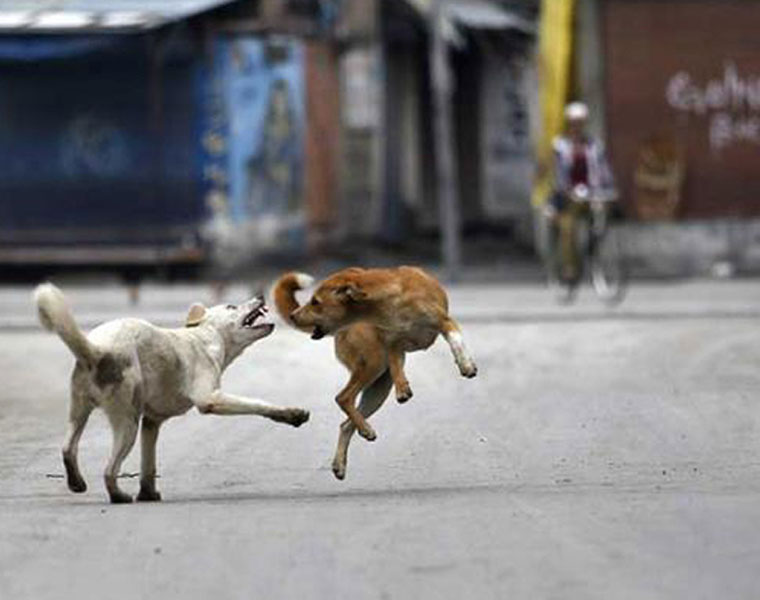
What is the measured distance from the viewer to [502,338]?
17.0 meters

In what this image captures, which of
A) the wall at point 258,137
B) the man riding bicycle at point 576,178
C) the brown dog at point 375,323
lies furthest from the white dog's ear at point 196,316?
the wall at point 258,137

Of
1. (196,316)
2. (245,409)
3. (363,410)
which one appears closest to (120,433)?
(245,409)

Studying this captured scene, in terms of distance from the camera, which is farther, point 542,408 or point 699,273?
point 699,273

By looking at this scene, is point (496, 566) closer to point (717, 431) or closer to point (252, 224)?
point (717, 431)

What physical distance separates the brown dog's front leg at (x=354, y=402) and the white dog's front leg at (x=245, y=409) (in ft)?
2.52

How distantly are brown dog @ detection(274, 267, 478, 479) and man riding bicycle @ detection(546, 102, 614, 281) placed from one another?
11.0m

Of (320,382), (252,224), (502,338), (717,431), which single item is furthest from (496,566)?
(252,224)

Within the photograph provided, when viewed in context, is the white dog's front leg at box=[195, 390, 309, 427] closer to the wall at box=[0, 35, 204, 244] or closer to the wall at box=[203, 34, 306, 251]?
the wall at box=[0, 35, 204, 244]

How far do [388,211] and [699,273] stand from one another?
16.3ft

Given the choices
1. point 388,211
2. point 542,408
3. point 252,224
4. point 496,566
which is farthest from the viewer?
point 388,211

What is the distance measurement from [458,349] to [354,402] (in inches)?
22.8

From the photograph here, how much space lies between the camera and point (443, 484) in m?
10.0

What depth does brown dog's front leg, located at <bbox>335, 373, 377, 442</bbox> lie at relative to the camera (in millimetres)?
9945

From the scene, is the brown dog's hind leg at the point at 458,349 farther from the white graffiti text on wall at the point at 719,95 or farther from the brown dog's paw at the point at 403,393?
the white graffiti text on wall at the point at 719,95
